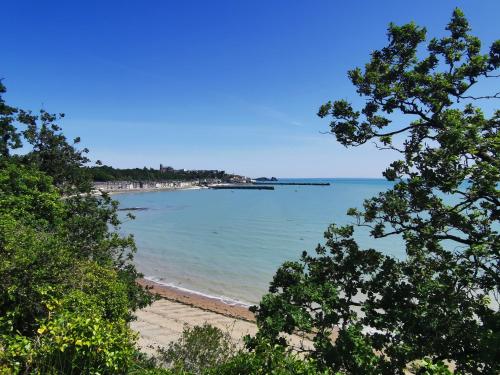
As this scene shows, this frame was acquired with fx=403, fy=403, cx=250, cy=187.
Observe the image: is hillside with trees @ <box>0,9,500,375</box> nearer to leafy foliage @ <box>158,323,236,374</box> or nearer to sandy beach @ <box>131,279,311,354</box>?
leafy foliage @ <box>158,323,236,374</box>

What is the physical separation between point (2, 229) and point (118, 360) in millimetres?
5538

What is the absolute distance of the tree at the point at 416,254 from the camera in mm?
5852

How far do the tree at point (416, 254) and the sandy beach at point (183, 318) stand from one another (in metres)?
8.56

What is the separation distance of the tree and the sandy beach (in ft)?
28.1

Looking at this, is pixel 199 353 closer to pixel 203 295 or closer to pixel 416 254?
pixel 416 254

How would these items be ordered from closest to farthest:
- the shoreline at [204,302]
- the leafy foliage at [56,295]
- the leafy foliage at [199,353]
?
1. the leafy foliage at [56,295]
2. the leafy foliage at [199,353]
3. the shoreline at [204,302]

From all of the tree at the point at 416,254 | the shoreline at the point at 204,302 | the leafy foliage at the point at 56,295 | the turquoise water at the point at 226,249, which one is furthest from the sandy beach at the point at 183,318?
the tree at the point at 416,254

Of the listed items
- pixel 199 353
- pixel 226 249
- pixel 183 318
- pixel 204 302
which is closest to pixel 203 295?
pixel 204 302

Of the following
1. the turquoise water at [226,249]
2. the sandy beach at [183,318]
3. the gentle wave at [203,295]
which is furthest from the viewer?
the turquoise water at [226,249]

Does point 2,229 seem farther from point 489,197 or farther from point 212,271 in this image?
point 212,271

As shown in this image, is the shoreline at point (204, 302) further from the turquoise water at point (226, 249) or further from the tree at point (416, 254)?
the tree at point (416, 254)

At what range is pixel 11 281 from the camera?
268 inches

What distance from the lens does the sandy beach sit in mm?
15432

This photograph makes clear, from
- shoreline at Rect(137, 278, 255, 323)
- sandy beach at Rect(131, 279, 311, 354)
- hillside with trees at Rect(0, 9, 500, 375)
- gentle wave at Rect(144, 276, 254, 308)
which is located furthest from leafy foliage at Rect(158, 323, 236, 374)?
gentle wave at Rect(144, 276, 254, 308)
